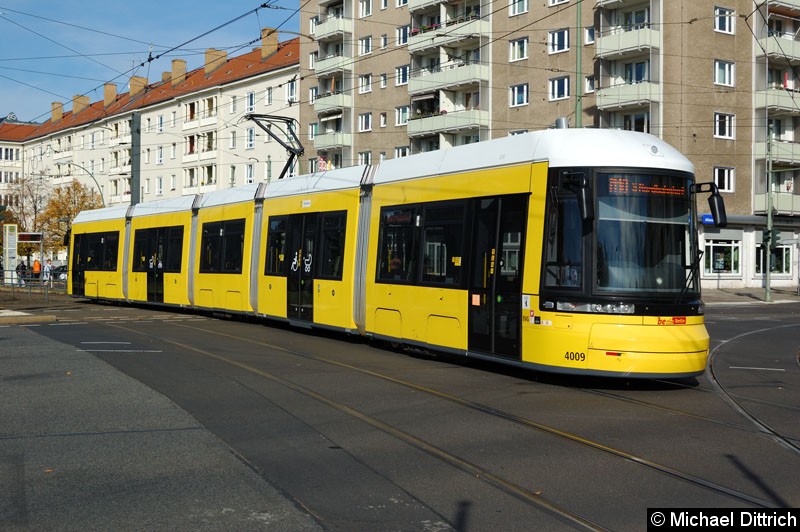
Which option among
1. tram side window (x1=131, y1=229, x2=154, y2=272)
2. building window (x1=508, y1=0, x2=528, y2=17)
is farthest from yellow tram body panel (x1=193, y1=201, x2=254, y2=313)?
building window (x1=508, y1=0, x2=528, y2=17)

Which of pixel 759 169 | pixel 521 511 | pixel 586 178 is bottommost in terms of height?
pixel 521 511

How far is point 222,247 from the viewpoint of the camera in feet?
75.5

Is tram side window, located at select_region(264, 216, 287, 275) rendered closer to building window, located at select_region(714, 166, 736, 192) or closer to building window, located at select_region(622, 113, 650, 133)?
building window, located at select_region(622, 113, 650, 133)

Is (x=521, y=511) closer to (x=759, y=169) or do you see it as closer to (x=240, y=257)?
(x=240, y=257)

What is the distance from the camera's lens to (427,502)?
19.9 ft

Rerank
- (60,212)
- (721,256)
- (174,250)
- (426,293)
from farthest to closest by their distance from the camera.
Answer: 1. (60,212)
2. (721,256)
3. (174,250)
4. (426,293)

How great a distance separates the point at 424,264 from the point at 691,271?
4478 millimetres

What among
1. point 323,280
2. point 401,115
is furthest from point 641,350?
point 401,115

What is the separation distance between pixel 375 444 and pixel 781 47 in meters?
44.2

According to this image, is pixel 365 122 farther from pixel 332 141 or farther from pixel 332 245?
pixel 332 245

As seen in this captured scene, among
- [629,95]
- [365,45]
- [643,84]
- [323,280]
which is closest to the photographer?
[323,280]

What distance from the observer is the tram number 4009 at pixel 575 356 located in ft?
35.9

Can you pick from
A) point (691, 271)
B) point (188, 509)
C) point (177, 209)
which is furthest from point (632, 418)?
point (177, 209)

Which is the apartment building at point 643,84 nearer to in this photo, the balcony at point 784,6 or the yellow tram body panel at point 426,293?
the balcony at point 784,6
